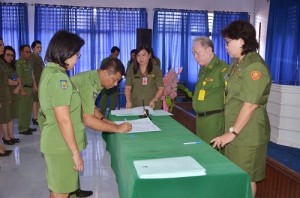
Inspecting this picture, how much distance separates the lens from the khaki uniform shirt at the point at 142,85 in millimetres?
3154

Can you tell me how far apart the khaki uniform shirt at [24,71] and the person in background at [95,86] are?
3.36 m

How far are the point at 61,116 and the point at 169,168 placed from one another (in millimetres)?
595

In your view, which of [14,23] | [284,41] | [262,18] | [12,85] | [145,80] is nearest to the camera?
[145,80]

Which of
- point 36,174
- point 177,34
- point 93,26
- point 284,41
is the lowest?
point 36,174

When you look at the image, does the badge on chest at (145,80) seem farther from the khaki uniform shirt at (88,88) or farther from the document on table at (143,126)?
the khaki uniform shirt at (88,88)

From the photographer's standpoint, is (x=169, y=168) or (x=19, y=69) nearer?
(x=169, y=168)

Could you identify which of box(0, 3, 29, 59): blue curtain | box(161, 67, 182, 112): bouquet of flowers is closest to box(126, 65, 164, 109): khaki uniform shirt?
box(161, 67, 182, 112): bouquet of flowers

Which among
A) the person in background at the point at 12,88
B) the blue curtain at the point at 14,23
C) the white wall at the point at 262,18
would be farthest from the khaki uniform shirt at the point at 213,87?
the blue curtain at the point at 14,23

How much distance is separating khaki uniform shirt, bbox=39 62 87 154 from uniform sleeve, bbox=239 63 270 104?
0.92 metres

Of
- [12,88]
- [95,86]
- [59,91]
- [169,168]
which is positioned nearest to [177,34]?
[12,88]

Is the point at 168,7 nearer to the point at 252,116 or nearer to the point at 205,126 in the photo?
the point at 205,126

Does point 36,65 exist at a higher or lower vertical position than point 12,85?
higher

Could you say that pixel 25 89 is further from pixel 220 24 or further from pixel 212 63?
pixel 220 24

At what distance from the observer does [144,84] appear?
3.15m
